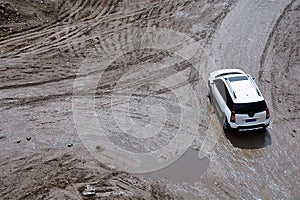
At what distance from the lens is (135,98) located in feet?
61.4

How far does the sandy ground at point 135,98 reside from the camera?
48.9ft

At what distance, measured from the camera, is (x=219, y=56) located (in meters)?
21.6

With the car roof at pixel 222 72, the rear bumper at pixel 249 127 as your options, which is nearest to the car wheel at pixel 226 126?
the rear bumper at pixel 249 127

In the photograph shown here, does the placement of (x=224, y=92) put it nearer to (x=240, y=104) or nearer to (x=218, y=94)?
(x=218, y=94)

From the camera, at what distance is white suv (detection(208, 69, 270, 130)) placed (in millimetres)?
16562

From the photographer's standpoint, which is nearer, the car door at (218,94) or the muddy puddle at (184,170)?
the muddy puddle at (184,170)

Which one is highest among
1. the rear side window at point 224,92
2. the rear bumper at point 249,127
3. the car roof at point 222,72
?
the car roof at point 222,72

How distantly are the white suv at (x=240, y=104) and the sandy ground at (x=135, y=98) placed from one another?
616mm

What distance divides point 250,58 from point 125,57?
→ 6.14 metres

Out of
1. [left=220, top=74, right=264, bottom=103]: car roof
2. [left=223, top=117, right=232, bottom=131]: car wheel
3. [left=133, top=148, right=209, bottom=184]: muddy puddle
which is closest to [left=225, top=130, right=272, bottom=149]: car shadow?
[left=223, top=117, right=232, bottom=131]: car wheel

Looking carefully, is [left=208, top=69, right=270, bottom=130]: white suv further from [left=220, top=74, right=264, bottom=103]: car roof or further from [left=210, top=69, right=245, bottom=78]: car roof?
[left=210, top=69, right=245, bottom=78]: car roof

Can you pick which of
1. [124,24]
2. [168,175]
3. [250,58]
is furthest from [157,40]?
[168,175]

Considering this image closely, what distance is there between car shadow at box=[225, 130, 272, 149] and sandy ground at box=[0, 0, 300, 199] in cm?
4

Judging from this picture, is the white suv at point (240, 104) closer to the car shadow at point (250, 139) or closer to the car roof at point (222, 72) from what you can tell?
the car shadow at point (250, 139)
